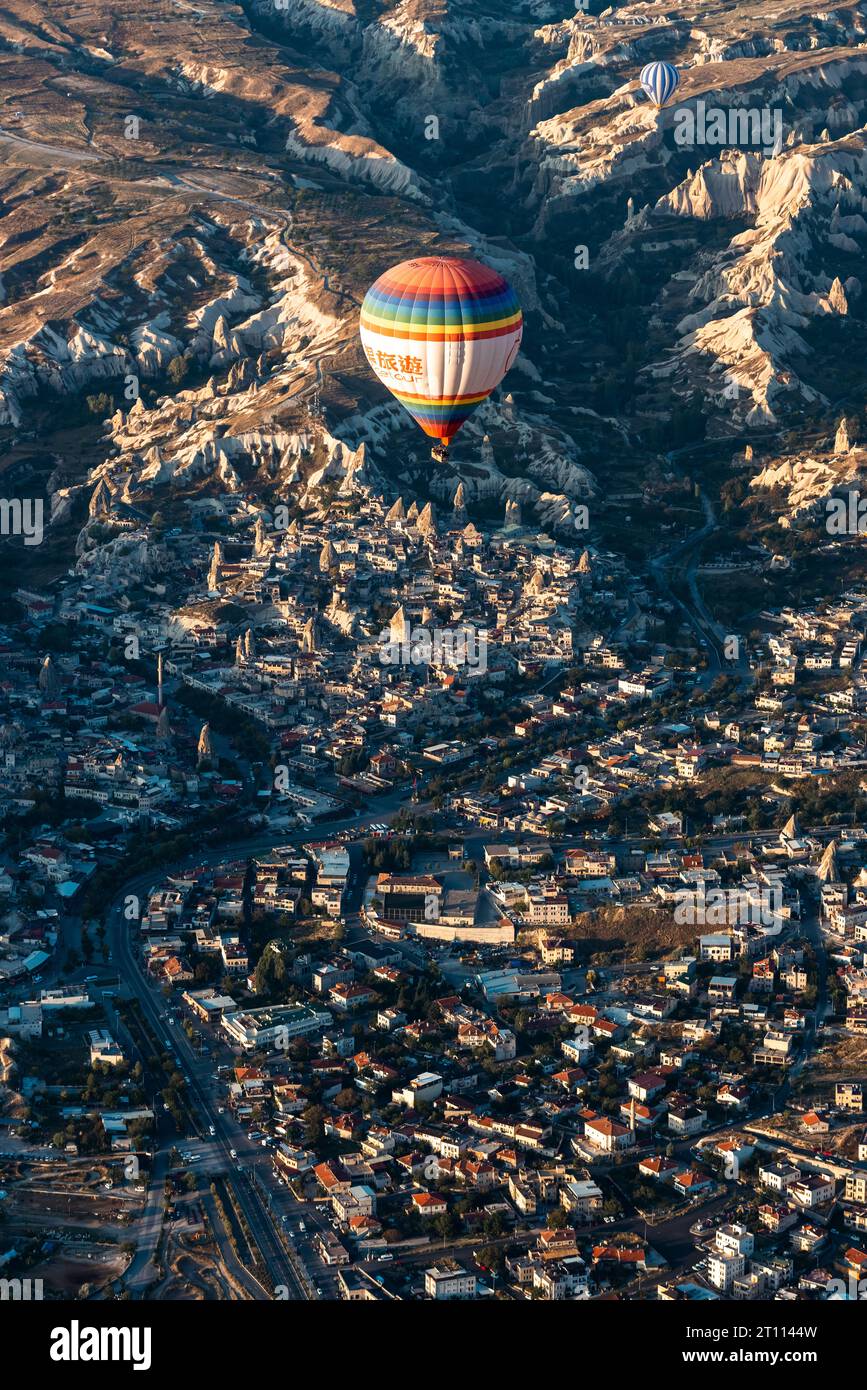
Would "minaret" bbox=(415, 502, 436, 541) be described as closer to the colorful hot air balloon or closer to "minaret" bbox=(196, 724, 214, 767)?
the colorful hot air balloon

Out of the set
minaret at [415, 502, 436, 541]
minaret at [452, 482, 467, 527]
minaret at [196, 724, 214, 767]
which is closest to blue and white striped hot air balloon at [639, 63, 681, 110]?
minaret at [452, 482, 467, 527]

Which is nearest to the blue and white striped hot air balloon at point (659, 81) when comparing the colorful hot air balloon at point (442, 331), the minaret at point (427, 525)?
the minaret at point (427, 525)

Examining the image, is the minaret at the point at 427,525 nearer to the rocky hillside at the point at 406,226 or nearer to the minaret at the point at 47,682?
the rocky hillside at the point at 406,226

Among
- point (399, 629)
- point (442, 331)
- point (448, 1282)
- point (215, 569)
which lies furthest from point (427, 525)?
point (448, 1282)

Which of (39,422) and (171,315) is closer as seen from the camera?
(39,422)
